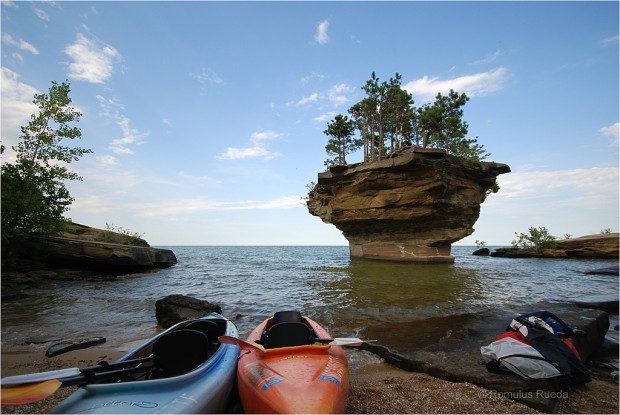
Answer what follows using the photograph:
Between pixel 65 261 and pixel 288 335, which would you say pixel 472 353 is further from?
pixel 65 261

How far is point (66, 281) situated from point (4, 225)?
427cm

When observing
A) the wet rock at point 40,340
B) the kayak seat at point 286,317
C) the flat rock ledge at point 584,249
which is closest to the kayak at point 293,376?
the kayak seat at point 286,317

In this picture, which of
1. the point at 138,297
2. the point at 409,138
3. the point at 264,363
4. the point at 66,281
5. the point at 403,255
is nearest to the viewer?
the point at 264,363

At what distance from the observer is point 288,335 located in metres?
4.66

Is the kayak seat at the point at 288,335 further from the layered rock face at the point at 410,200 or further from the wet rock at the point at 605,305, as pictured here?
the layered rock face at the point at 410,200

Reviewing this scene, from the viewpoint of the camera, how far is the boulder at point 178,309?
8.25 m

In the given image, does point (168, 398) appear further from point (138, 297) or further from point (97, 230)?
point (97, 230)

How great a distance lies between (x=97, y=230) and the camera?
1059 inches

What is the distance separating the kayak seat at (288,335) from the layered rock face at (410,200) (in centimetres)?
2277

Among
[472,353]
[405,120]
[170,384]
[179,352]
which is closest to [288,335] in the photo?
[179,352]

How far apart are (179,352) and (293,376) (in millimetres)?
1774

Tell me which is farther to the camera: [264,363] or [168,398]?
[264,363]

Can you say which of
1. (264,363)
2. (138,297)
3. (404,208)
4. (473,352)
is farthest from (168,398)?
(404,208)

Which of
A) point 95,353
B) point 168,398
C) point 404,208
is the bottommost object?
point 95,353
